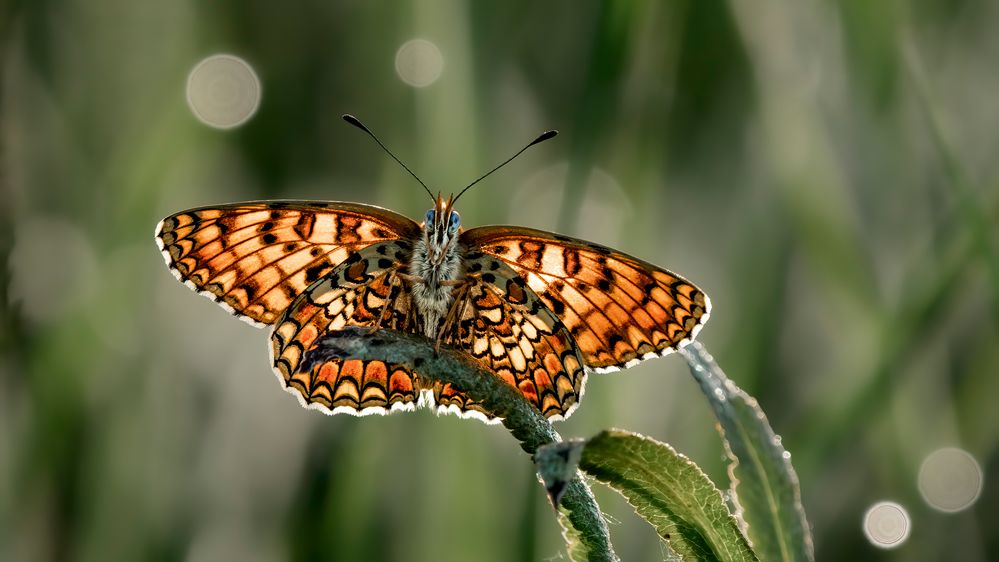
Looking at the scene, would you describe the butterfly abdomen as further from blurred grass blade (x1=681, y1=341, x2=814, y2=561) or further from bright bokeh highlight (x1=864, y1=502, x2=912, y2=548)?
bright bokeh highlight (x1=864, y1=502, x2=912, y2=548)

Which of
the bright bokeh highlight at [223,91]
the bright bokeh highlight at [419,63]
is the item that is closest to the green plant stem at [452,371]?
the bright bokeh highlight at [419,63]

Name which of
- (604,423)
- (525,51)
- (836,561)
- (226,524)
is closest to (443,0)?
(525,51)

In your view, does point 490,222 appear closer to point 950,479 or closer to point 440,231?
point 440,231

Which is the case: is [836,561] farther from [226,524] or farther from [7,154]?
[7,154]

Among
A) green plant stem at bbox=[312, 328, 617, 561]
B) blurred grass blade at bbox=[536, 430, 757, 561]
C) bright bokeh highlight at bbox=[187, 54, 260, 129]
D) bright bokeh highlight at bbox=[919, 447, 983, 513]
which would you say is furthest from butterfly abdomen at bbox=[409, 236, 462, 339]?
bright bokeh highlight at bbox=[919, 447, 983, 513]

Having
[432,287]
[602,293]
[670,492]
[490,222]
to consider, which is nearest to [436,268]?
[432,287]

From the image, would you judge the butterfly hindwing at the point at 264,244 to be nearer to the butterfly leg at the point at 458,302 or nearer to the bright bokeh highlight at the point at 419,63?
the butterfly leg at the point at 458,302
